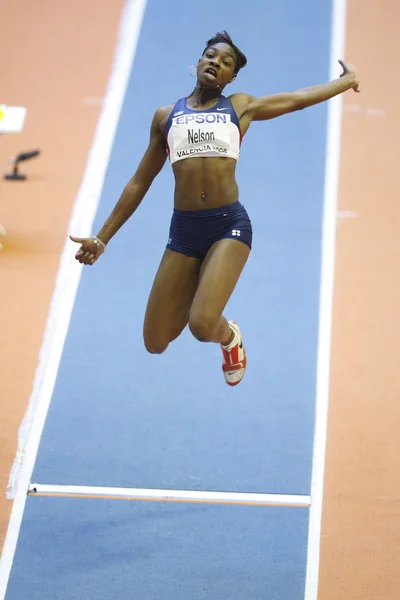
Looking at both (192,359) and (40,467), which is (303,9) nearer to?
(192,359)

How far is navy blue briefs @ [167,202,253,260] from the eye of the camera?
7.29m

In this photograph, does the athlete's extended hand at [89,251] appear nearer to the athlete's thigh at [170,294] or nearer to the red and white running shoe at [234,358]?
the athlete's thigh at [170,294]

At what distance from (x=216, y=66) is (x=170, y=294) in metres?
1.54

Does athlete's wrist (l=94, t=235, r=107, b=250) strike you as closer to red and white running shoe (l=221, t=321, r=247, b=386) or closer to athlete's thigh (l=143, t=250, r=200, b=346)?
athlete's thigh (l=143, t=250, r=200, b=346)

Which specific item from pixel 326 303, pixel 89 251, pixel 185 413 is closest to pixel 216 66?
pixel 89 251

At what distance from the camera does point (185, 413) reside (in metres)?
8.89

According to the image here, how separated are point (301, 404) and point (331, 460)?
0.66 metres

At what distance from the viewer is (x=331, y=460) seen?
333 inches

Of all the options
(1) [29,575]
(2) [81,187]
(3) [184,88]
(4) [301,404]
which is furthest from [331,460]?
(3) [184,88]

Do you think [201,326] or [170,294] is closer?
[201,326]

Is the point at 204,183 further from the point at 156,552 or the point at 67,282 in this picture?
the point at 67,282

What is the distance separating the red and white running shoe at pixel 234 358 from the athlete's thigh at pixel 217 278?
73cm

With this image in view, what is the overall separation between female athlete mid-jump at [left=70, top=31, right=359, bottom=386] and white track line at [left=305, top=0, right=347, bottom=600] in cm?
149

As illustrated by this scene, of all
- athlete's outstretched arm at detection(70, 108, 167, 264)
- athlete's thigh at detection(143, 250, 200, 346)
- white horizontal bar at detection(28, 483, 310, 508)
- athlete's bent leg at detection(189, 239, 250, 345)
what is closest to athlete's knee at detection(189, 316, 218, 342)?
athlete's bent leg at detection(189, 239, 250, 345)
